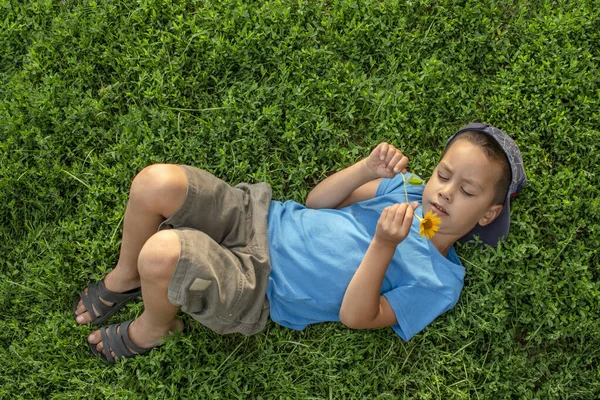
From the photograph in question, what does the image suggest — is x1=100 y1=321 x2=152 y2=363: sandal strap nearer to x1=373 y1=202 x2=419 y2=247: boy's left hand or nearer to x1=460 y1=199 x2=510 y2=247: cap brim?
x1=373 y1=202 x2=419 y2=247: boy's left hand

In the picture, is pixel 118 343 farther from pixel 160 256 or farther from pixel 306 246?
pixel 306 246

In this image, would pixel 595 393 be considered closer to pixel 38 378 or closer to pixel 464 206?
pixel 464 206

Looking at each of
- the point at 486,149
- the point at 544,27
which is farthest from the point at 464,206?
the point at 544,27

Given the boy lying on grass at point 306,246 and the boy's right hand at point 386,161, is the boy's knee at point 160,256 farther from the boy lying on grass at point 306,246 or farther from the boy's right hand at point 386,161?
the boy's right hand at point 386,161

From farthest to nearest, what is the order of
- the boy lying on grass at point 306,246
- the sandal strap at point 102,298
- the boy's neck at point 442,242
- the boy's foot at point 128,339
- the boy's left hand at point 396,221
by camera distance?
the sandal strap at point 102,298 < the boy's foot at point 128,339 < the boy's neck at point 442,242 < the boy lying on grass at point 306,246 < the boy's left hand at point 396,221

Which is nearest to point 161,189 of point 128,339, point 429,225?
point 128,339

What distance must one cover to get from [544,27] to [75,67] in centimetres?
279

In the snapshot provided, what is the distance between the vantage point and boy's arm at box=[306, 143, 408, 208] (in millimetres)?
2932

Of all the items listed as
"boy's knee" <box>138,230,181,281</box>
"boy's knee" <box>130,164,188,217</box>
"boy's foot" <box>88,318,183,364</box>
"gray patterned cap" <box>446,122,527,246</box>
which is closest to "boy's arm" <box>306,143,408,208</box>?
"gray patterned cap" <box>446,122,527,246</box>

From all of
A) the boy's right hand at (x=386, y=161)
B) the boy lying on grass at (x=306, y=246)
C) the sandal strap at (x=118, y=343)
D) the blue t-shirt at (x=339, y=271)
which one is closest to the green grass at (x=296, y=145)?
the sandal strap at (x=118, y=343)

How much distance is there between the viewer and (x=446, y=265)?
3.02 metres

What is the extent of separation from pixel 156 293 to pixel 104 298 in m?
0.58

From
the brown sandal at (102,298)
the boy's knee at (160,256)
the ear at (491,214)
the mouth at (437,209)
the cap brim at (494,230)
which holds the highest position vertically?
the mouth at (437,209)

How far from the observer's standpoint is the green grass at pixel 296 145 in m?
3.26
